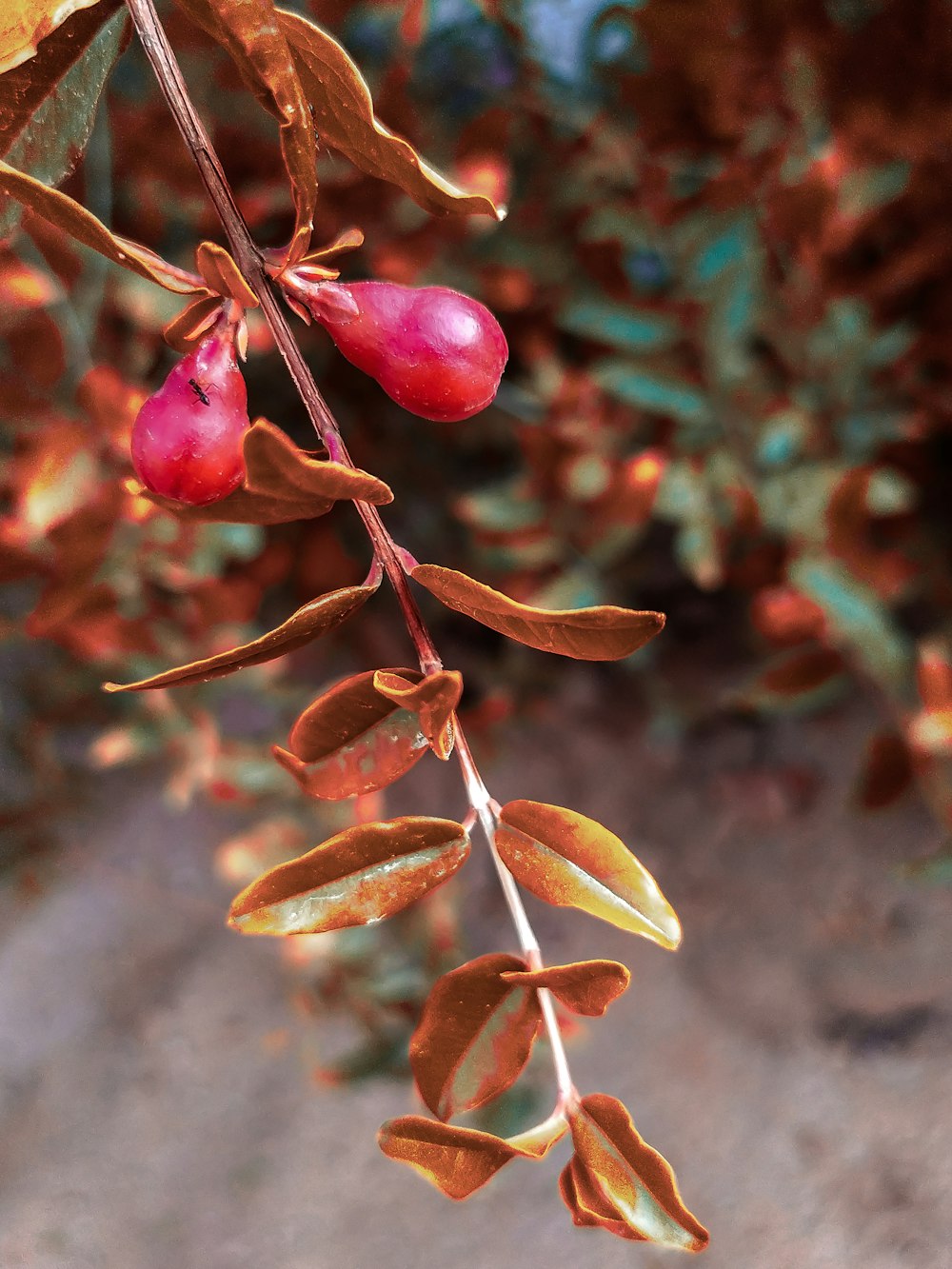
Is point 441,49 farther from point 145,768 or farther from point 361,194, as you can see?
point 145,768

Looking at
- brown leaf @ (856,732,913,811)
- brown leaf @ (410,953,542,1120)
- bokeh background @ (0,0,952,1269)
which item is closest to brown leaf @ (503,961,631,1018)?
brown leaf @ (410,953,542,1120)

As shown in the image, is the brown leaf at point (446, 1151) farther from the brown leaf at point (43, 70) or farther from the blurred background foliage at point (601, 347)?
the blurred background foliage at point (601, 347)

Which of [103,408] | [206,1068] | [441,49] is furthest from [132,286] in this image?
[206,1068]

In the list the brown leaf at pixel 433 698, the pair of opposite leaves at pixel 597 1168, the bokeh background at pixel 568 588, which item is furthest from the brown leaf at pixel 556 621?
the bokeh background at pixel 568 588

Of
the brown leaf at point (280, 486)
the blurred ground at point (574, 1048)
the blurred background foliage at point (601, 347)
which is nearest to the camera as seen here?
the brown leaf at point (280, 486)

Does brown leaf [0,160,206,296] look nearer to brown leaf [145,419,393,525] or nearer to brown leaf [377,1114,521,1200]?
brown leaf [145,419,393,525]

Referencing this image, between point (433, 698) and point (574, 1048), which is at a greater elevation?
point (433, 698)

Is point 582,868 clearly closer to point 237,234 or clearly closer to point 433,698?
point 433,698

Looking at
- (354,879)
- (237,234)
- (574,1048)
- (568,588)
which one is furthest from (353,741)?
(574,1048)
